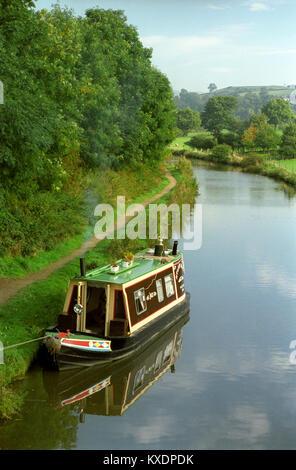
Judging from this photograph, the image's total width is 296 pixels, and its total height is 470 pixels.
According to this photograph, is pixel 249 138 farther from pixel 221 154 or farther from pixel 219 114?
pixel 219 114

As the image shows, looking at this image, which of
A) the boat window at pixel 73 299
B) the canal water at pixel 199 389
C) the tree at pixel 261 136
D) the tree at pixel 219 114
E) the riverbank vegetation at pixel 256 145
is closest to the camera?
the canal water at pixel 199 389

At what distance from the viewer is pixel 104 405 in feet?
41.4

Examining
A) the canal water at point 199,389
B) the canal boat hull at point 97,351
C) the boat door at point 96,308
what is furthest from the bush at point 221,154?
the boat door at point 96,308

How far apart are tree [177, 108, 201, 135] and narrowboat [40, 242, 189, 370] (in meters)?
120

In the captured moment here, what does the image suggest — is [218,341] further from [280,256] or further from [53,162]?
[280,256]

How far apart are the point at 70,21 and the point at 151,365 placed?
17.6 metres

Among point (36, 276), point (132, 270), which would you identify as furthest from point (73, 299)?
point (36, 276)

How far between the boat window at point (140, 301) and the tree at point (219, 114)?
105 meters

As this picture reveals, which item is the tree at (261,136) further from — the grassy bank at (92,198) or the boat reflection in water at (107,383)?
the boat reflection in water at (107,383)

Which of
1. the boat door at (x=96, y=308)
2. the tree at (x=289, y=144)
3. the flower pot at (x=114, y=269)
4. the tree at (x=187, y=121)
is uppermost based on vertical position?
the tree at (x=187, y=121)

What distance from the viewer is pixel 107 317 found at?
13.8 m

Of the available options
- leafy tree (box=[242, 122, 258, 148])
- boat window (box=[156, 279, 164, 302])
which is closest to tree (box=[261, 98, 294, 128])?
leafy tree (box=[242, 122, 258, 148])

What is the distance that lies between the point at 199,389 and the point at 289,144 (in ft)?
240

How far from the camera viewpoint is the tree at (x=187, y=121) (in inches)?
5202
